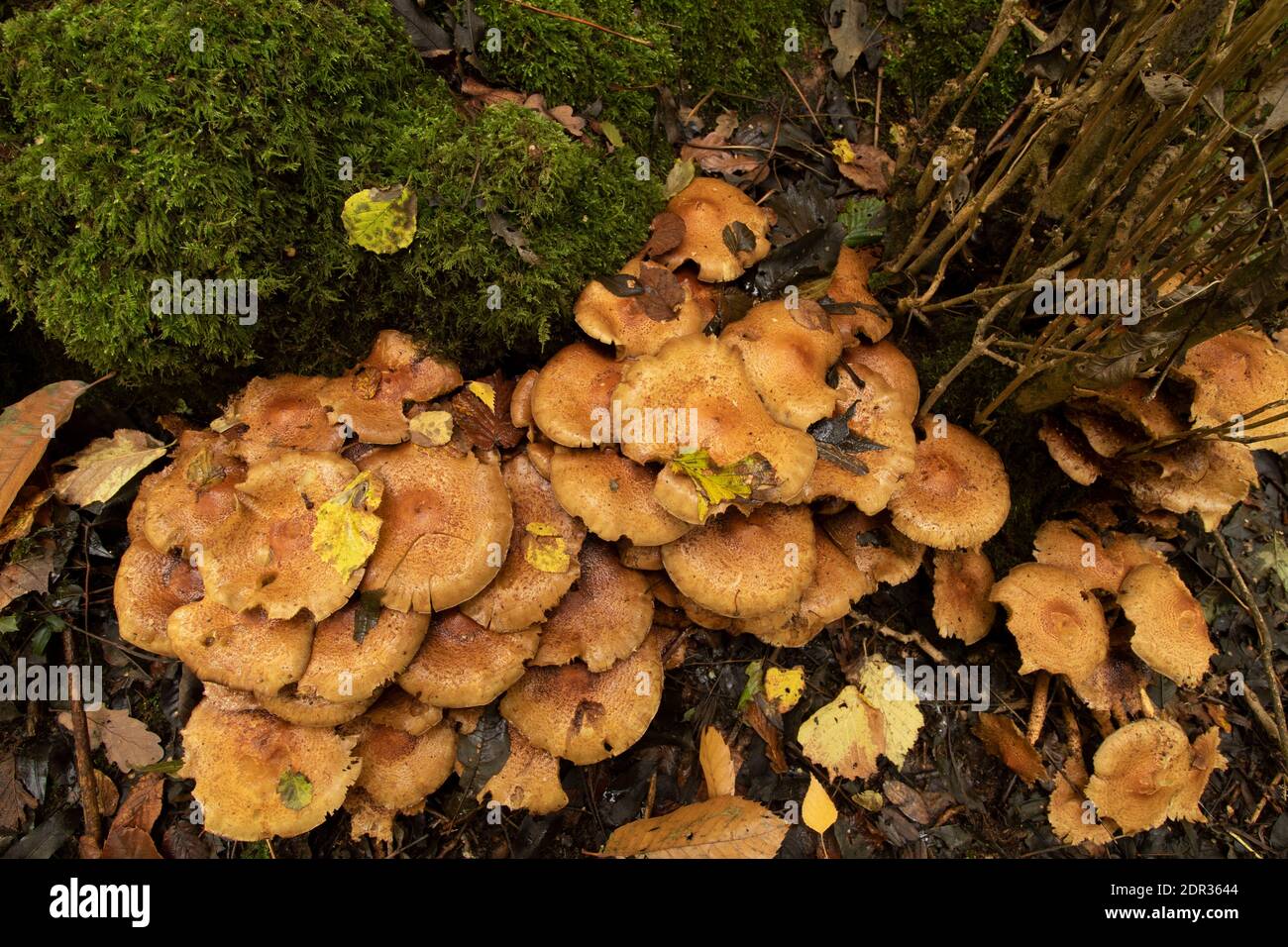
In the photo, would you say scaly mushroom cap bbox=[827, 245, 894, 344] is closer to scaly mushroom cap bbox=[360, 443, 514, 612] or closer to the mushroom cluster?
the mushroom cluster

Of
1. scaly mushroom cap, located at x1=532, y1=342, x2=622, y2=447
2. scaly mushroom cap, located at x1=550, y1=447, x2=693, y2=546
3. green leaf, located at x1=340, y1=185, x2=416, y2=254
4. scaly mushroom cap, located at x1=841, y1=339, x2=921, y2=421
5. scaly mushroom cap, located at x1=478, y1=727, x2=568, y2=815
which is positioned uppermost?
green leaf, located at x1=340, y1=185, x2=416, y2=254

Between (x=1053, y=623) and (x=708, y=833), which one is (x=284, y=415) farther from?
(x=1053, y=623)

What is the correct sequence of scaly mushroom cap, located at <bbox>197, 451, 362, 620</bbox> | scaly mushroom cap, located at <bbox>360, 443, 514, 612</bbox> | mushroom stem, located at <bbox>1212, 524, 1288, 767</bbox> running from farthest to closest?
mushroom stem, located at <bbox>1212, 524, 1288, 767</bbox> < scaly mushroom cap, located at <bbox>360, 443, 514, 612</bbox> < scaly mushroom cap, located at <bbox>197, 451, 362, 620</bbox>

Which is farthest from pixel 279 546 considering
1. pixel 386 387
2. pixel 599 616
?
pixel 599 616

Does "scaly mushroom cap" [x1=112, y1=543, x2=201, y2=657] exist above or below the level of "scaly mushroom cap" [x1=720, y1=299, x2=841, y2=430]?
below

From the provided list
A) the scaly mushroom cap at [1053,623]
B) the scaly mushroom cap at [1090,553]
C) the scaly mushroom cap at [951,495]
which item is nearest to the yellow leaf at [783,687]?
the scaly mushroom cap at [951,495]

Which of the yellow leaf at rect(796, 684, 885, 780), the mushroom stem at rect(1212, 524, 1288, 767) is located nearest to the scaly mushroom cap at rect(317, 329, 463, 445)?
the yellow leaf at rect(796, 684, 885, 780)

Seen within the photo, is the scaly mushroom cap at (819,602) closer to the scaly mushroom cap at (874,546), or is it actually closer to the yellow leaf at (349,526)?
the scaly mushroom cap at (874,546)
